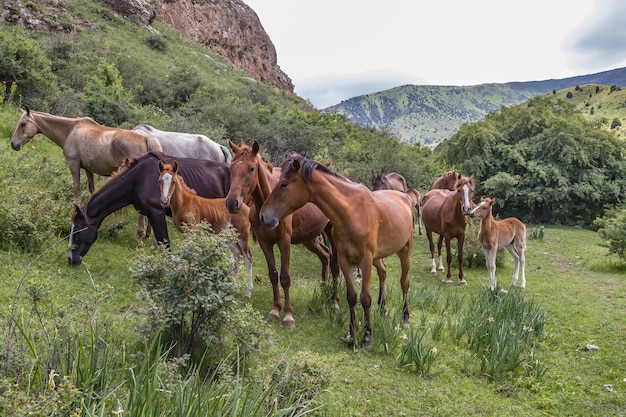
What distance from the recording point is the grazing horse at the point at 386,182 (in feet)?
39.5

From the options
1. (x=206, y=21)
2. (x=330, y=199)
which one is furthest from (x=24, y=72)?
(x=206, y=21)

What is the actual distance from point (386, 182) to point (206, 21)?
177 ft

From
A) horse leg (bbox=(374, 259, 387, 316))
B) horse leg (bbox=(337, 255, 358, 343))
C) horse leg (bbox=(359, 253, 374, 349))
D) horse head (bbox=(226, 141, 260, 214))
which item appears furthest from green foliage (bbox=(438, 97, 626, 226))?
horse head (bbox=(226, 141, 260, 214))

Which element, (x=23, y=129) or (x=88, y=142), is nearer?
(x=88, y=142)

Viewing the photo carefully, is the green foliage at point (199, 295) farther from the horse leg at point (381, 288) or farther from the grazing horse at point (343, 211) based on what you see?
the horse leg at point (381, 288)

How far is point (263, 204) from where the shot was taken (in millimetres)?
4414

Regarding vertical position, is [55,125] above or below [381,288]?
above

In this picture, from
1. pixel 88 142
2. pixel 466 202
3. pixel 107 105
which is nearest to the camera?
pixel 88 142

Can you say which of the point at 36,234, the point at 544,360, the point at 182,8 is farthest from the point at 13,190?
the point at 182,8

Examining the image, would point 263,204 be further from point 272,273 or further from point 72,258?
point 72,258

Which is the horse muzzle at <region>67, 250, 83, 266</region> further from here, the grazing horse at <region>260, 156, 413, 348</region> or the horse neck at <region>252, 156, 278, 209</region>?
the grazing horse at <region>260, 156, 413, 348</region>

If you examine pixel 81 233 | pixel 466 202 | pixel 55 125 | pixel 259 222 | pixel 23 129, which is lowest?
pixel 81 233

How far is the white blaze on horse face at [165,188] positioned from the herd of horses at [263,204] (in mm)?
14

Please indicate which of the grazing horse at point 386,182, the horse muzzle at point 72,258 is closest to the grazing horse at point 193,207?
the horse muzzle at point 72,258
